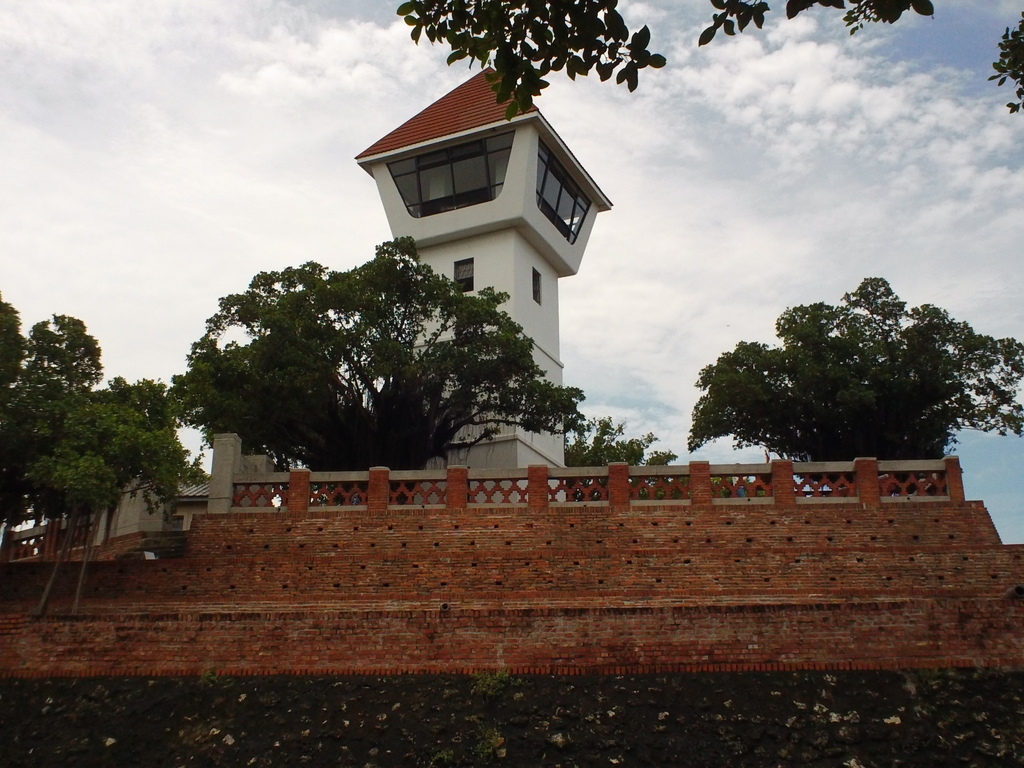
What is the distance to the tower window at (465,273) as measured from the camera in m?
27.0

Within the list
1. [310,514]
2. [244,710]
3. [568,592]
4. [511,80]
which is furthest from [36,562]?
[511,80]

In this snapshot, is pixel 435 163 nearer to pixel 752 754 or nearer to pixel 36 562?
pixel 36 562

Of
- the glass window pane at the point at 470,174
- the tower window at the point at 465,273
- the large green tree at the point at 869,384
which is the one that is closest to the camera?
the large green tree at the point at 869,384

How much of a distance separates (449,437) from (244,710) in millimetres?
10695

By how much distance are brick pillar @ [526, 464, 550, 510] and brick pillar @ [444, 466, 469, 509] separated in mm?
930

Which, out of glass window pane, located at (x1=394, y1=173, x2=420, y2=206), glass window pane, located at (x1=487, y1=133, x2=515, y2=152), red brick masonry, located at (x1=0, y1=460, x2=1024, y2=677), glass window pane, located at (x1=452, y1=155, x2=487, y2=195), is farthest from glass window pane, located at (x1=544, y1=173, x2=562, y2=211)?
red brick masonry, located at (x1=0, y1=460, x2=1024, y2=677)

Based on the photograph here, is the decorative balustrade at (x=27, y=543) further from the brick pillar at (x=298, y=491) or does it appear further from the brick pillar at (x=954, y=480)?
the brick pillar at (x=954, y=480)

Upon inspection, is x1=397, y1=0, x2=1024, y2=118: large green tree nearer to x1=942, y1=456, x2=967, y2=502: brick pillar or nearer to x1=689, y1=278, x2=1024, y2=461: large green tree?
x1=942, y1=456, x2=967, y2=502: brick pillar

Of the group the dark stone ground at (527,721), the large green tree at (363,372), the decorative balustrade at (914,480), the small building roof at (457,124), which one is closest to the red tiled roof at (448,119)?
the small building roof at (457,124)

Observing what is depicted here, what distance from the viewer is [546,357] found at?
27.0 m

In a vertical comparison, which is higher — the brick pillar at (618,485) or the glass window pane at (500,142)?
the glass window pane at (500,142)

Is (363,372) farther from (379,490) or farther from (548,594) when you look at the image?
(548,594)

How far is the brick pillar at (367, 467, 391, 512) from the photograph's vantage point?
15.7 m

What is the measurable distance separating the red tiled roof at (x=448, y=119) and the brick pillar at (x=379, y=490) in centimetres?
1293
